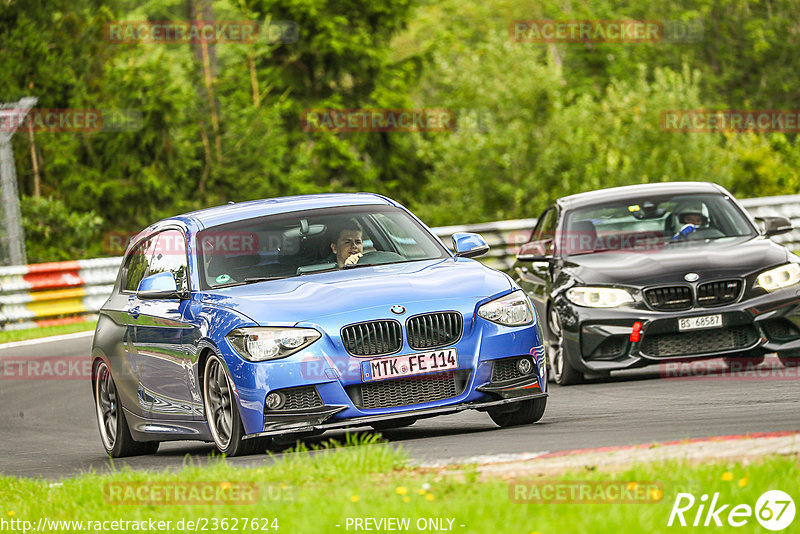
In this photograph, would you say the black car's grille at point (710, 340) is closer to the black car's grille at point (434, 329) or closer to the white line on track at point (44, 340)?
the black car's grille at point (434, 329)

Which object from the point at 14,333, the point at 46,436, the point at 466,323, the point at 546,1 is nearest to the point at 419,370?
the point at 466,323

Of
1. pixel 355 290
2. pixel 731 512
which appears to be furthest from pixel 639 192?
pixel 731 512

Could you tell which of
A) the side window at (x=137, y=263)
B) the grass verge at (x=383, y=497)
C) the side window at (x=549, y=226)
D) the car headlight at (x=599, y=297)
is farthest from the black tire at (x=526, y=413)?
the side window at (x=549, y=226)

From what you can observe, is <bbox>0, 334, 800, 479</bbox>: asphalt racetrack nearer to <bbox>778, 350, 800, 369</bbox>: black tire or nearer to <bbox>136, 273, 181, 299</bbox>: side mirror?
<bbox>778, 350, 800, 369</bbox>: black tire

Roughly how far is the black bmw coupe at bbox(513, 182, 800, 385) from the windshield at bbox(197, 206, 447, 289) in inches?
92.0

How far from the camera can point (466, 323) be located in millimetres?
8641

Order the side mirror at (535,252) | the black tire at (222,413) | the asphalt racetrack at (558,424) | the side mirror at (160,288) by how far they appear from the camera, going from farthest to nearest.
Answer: the side mirror at (535,252)
the side mirror at (160,288)
the black tire at (222,413)
the asphalt racetrack at (558,424)

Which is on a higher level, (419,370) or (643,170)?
(419,370)

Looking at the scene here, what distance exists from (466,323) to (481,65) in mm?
34717

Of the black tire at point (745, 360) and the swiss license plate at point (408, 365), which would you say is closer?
the swiss license plate at point (408, 365)

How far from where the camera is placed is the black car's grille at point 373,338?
8430 millimetres

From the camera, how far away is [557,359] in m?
12.7

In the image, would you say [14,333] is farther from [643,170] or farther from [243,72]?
[243,72]

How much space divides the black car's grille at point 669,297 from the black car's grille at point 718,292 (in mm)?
102
